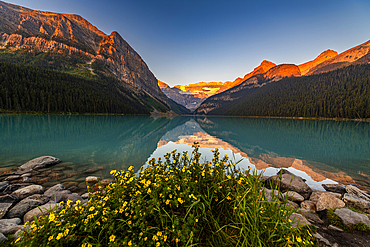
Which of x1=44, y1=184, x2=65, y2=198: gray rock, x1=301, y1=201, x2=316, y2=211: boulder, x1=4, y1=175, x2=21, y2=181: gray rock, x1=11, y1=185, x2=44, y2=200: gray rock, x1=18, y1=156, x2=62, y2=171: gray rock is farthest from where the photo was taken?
x1=18, y1=156, x2=62, y2=171: gray rock

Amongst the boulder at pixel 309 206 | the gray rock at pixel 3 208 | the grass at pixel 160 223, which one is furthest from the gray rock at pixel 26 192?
the boulder at pixel 309 206

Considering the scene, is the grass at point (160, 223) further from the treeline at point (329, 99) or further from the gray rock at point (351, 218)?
the treeline at point (329, 99)

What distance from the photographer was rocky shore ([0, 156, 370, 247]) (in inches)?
177

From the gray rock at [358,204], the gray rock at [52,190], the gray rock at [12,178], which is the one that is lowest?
the gray rock at [12,178]

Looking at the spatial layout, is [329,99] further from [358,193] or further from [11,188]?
[11,188]

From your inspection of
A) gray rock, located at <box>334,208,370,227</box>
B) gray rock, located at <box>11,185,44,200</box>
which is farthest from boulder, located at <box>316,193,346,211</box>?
gray rock, located at <box>11,185,44,200</box>

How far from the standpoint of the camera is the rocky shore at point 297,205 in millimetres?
4500

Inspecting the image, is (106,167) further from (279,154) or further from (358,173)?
(358,173)

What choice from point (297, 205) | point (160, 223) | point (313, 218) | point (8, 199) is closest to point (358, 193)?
point (297, 205)

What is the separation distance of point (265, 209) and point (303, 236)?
3.96 ft

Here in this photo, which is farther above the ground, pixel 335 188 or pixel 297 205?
pixel 297 205

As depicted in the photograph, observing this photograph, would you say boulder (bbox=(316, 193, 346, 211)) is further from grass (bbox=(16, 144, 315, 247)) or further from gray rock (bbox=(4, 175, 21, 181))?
gray rock (bbox=(4, 175, 21, 181))

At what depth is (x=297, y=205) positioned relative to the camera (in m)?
7.31

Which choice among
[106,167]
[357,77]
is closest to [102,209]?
[106,167]
